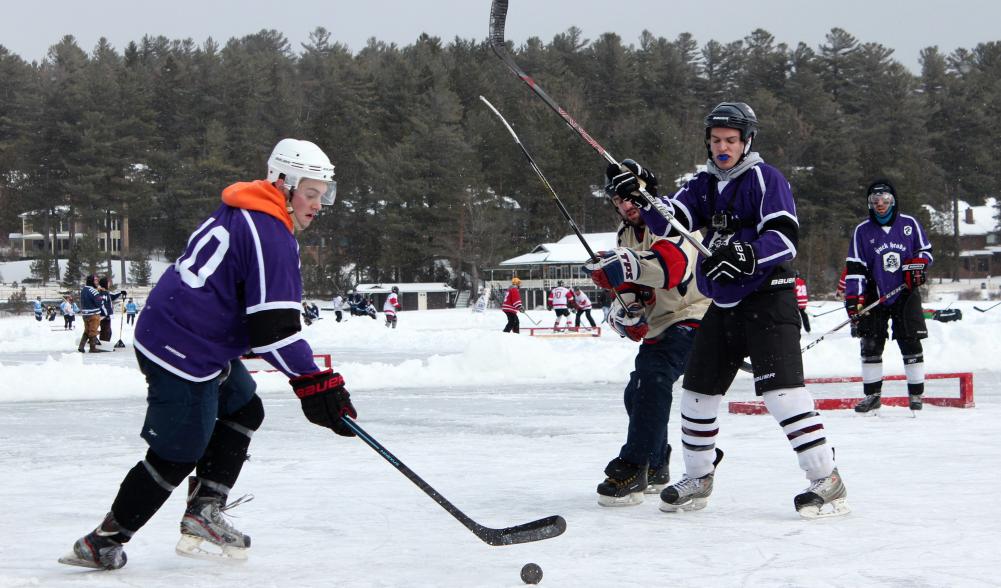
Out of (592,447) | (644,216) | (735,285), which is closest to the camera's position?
(735,285)

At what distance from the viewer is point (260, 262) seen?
127 inches

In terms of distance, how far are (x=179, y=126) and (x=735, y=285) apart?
71.0m

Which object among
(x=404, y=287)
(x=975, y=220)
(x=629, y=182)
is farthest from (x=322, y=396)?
(x=975, y=220)

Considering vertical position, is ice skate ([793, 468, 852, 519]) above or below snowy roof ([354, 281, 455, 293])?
above

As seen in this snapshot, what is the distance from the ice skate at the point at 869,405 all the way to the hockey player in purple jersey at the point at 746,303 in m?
3.74

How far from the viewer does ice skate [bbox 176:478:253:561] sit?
3.55 metres

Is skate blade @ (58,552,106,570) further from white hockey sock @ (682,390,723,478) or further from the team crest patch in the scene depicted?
the team crest patch

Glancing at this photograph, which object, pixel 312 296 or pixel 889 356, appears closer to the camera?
pixel 889 356

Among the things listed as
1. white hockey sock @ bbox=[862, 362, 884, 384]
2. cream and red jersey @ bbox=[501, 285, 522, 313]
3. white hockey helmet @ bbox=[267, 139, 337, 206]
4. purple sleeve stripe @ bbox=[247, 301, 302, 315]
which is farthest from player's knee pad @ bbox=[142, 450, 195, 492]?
cream and red jersey @ bbox=[501, 285, 522, 313]

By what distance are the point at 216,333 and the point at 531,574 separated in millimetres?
1153

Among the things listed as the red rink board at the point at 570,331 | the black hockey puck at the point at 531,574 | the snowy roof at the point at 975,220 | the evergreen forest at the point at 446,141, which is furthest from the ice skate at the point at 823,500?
the snowy roof at the point at 975,220

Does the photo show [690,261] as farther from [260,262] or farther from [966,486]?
[260,262]

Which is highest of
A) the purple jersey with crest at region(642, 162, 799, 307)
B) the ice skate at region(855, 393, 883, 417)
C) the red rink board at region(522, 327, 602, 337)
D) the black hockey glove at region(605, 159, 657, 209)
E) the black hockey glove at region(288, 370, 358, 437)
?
the black hockey glove at region(605, 159, 657, 209)

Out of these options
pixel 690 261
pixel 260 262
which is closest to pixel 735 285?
pixel 690 261
